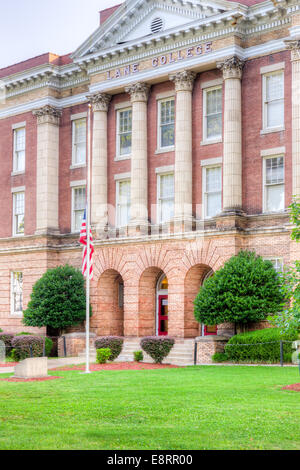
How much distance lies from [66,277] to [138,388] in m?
20.7

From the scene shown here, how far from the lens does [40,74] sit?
142 feet

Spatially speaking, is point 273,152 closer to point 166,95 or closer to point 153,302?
point 166,95

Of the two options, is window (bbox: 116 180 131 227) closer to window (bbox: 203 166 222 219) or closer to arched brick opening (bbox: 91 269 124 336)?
arched brick opening (bbox: 91 269 124 336)

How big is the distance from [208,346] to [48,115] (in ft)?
63.1

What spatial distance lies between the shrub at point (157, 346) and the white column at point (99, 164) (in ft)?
36.5

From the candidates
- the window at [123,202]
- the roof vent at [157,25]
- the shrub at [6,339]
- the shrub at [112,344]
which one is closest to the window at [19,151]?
the window at [123,202]

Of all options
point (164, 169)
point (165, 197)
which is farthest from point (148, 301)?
point (164, 169)

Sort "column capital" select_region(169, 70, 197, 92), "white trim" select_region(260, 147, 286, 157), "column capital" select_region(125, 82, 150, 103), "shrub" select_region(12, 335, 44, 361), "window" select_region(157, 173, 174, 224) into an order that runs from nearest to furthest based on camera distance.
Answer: "shrub" select_region(12, 335, 44, 361) < "white trim" select_region(260, 147, 286, 157) < "column capital" select_region(169, 70, 197, 92) < "window" select_region(157, 173, 174, 224) < "column capital" select_region(125, 82, 150, 103)

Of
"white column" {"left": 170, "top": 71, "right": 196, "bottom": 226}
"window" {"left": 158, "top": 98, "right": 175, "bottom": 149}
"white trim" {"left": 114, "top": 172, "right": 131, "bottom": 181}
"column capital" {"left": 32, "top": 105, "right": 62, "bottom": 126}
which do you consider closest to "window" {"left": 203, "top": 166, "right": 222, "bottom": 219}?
"white column" {"left": 170, "top": 71, "right": 196, "bottom": 226}

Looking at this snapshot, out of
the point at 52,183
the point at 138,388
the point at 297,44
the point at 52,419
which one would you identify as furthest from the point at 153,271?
the point at 52,419

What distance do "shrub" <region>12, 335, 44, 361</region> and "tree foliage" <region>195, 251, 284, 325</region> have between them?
296 inches

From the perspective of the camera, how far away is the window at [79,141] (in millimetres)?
42438

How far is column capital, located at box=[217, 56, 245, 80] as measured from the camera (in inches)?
1358
